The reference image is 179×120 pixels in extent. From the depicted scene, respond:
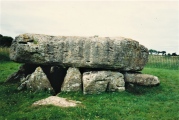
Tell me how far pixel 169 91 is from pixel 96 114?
356 inches

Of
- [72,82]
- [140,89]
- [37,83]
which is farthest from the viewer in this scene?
[140,89]

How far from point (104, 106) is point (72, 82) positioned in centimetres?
467

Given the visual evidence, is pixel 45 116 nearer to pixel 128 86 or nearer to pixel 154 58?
pixel 128 86

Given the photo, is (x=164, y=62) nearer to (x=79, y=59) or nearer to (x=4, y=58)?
(x=79, y=59)

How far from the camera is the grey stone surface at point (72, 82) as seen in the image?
1948 centimetres

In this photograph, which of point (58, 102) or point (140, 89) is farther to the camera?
point (140, 89)

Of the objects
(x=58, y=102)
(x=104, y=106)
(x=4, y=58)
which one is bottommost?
(x=104, y=106)

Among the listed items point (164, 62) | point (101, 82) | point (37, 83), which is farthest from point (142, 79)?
point (164, 62)

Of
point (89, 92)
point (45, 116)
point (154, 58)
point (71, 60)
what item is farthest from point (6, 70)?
point (154, 58)

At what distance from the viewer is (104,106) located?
15711 mm

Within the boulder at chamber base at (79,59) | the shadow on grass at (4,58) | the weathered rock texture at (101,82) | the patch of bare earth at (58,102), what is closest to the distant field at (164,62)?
the boulder at chamber base at (79,59)

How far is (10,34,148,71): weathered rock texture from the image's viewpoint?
65.7 feet

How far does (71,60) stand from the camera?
20328 mm

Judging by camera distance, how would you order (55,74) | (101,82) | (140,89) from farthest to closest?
1. (55,74)
2. (140,89)
3. (101,82)
